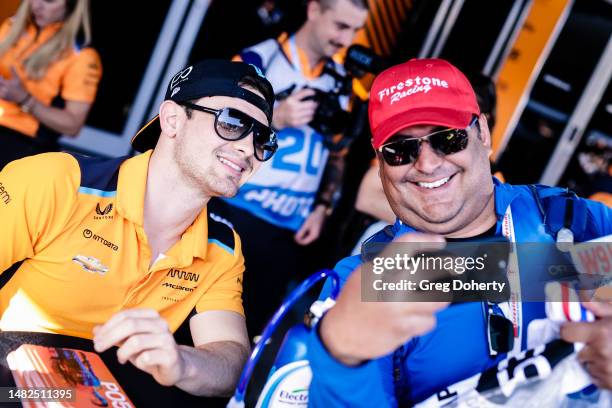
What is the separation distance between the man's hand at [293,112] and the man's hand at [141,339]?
1524mm

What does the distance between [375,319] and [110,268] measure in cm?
103

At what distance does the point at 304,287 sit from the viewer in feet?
4.68

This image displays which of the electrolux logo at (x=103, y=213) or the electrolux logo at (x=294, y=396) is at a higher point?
the electrolux logo at (x=103, y=213)

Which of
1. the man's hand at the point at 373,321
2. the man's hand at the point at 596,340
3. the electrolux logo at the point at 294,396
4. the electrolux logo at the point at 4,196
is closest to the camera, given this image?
the man's hand at the point at 373,321

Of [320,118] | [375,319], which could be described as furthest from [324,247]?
[375,319]

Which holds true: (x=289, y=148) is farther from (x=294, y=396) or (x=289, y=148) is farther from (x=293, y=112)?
(x=294, y=396)

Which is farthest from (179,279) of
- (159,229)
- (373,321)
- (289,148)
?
(289,148)

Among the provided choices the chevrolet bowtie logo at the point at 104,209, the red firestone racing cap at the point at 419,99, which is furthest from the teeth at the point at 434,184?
the chevrolet bowtie logo at the point at 104,209

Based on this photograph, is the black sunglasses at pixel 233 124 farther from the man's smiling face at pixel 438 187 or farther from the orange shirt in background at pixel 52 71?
the orange shirt in background at pixel 52 71

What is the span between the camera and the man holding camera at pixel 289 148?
286cm

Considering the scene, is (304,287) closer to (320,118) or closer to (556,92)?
(320,118)

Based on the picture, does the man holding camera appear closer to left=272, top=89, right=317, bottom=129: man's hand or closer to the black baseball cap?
left=272, top=89, right=317, bottom=129: man's hand

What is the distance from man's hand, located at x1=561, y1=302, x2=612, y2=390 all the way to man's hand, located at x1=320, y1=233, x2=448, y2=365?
1.06 ft

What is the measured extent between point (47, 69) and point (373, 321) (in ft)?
8.36
